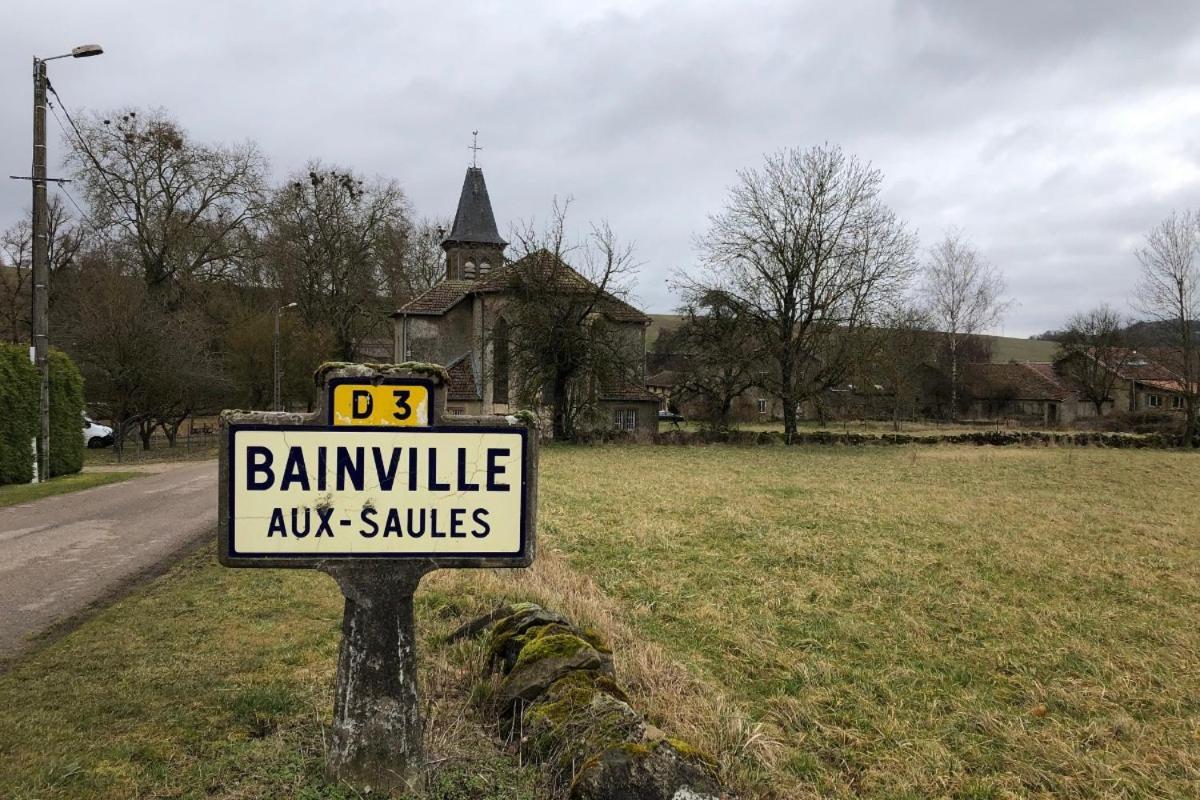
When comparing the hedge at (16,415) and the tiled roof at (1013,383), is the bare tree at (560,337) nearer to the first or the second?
the hedge at (16,415)

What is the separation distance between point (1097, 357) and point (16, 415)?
69880 millimetres

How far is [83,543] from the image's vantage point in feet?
32.0

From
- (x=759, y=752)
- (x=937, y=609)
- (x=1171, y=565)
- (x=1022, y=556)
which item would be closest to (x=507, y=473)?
(x=759, y=752)

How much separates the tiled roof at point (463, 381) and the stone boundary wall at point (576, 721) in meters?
30.6

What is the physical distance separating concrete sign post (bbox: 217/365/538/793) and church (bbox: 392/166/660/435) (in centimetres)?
2961

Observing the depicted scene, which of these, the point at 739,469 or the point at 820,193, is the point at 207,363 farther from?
the point at 820,193

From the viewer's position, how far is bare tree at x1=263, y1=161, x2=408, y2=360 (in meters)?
43.9

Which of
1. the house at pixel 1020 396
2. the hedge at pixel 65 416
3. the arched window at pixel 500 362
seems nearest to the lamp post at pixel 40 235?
the hedge at pixel 65 416

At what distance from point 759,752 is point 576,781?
4.72 feet

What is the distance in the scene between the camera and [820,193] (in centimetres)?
3384

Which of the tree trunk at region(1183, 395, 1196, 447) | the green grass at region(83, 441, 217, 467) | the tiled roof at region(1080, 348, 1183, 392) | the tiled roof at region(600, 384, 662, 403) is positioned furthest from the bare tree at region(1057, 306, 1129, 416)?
the green grass at region(83, 441, 217, 467)

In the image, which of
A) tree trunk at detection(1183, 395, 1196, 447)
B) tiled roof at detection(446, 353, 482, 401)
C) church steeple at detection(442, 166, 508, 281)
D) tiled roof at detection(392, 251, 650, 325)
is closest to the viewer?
tiled roof at detection(392, 251, 650, 325)

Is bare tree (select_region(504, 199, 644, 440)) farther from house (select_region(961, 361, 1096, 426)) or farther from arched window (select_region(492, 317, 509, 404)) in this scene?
house (select_region(961, 361, 1096, 426))

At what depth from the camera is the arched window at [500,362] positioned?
34531 millimetres
